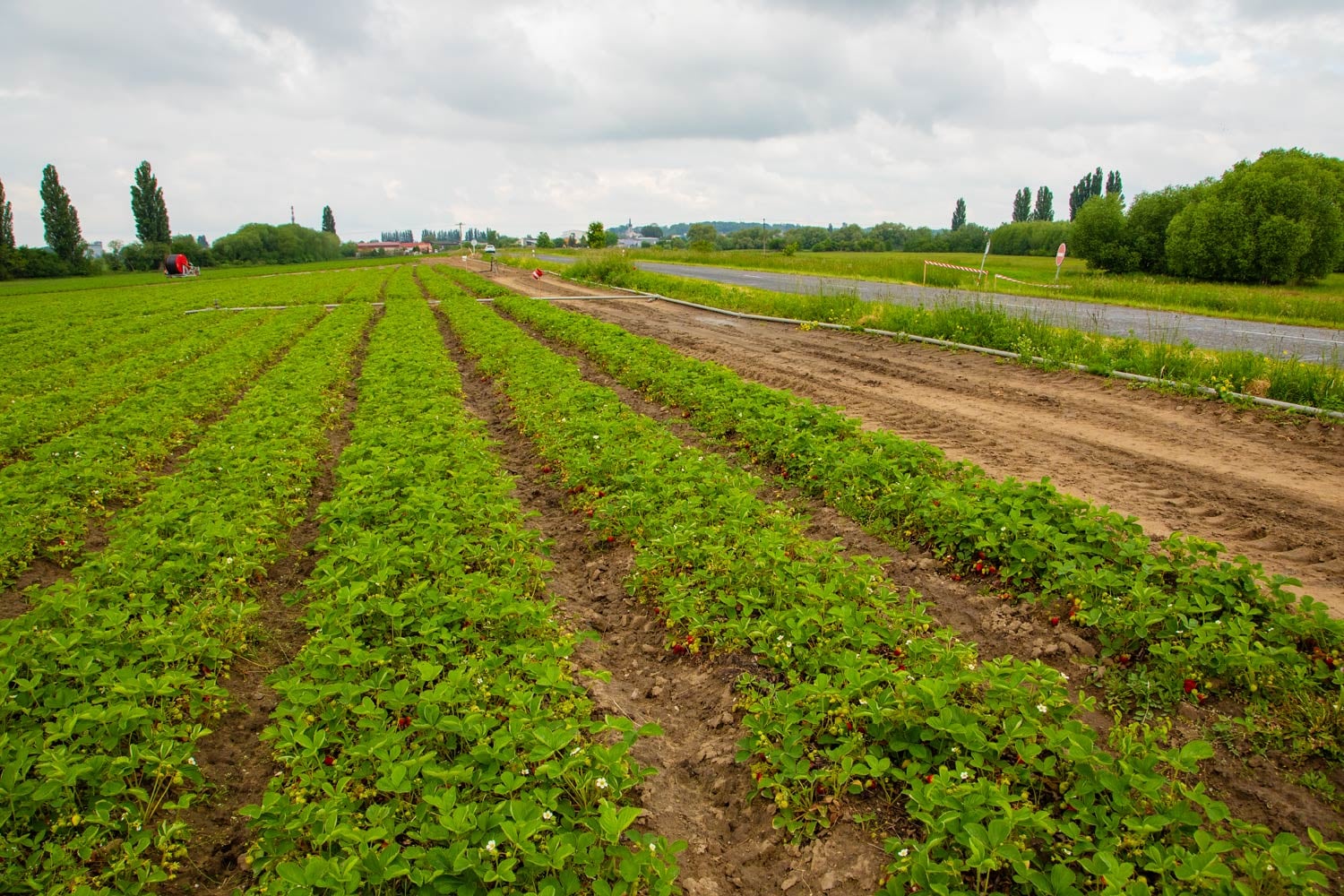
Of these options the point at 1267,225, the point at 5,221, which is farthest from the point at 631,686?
the point at 5,221

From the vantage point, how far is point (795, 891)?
2.67m

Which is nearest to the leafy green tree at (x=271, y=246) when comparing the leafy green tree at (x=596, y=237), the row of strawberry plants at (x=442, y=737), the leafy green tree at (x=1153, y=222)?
the leafy green tree at (x=596, y=237)

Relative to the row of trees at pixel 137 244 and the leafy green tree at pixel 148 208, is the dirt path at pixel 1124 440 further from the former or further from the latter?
the leafy green tree at pixel 148 208

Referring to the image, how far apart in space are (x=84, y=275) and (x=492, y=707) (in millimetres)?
82959

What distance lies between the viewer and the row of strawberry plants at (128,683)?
2.68 meters

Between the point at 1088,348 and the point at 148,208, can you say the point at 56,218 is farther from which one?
the point at 1088,348

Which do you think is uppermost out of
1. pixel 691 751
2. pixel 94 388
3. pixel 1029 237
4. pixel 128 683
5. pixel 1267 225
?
pixel 1029 237

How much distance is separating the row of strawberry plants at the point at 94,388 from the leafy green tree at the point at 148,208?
280ft

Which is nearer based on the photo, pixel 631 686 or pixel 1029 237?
pixel 631 686

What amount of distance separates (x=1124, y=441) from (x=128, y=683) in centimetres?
884

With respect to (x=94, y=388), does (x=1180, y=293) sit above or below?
above

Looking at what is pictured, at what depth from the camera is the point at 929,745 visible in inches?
123

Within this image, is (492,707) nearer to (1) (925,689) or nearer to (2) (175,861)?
(2) (175,861)

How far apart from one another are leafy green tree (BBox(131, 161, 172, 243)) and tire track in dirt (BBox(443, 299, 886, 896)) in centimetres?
10391
